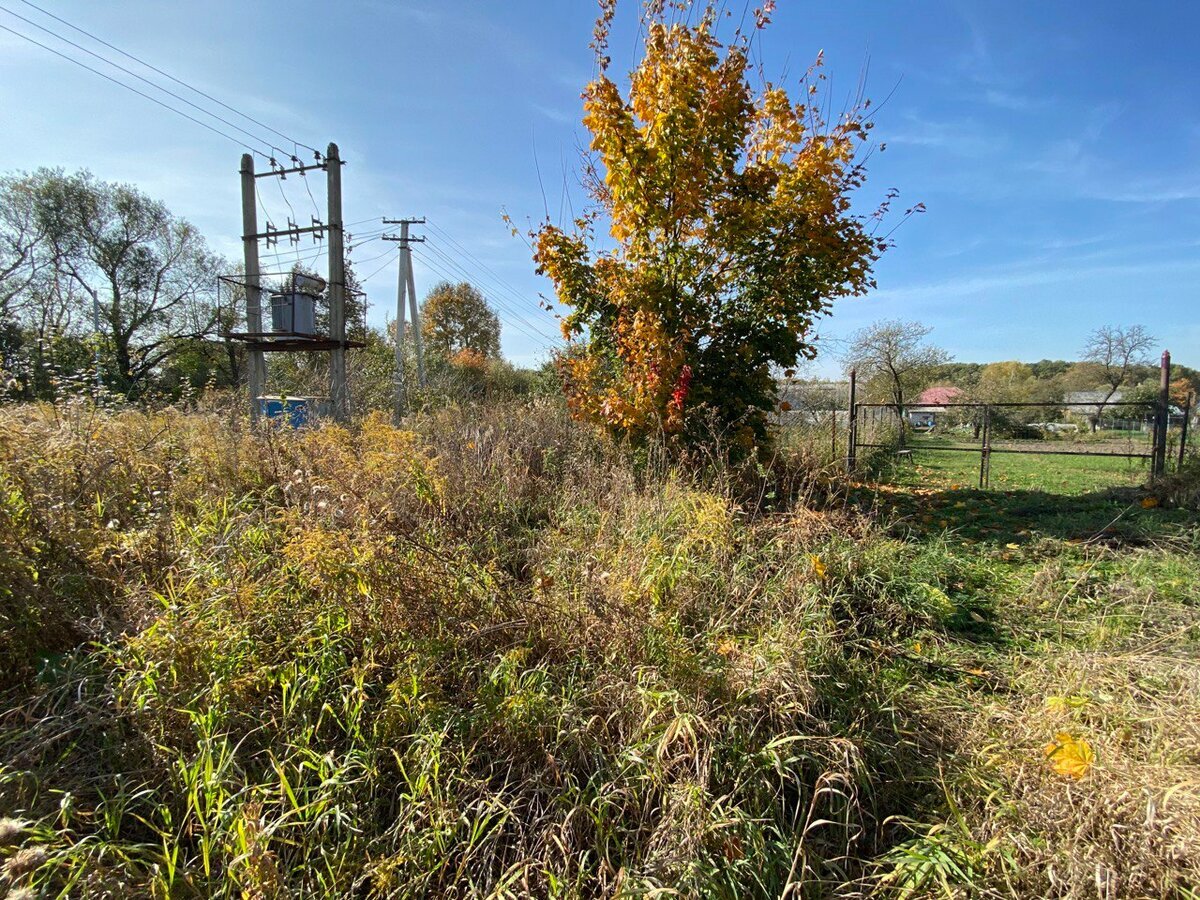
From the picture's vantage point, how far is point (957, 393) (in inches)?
1001

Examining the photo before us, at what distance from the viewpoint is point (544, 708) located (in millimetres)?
1922

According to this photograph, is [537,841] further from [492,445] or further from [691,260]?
[691,260]

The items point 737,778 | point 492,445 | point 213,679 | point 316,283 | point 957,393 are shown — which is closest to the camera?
point 737,778

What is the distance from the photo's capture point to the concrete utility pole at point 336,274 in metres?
9.76

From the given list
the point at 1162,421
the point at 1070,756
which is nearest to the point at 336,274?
the point at 1070,756

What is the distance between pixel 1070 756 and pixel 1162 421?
7.33 meters

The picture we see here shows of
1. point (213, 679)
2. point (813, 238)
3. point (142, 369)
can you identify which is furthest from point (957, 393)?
point (142, 369)

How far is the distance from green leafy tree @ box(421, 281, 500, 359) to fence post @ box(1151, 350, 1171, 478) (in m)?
27.1

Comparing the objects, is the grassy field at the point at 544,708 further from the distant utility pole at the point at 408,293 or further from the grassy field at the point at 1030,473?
the distant utility pole at the point at 408,293

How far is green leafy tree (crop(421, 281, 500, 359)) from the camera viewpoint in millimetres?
30078

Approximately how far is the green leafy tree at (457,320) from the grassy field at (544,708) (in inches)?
1106

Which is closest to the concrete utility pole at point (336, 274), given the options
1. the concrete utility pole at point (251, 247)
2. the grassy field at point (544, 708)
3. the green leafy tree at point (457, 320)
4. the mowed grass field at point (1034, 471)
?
the concrete utility pole at point (251, 247)

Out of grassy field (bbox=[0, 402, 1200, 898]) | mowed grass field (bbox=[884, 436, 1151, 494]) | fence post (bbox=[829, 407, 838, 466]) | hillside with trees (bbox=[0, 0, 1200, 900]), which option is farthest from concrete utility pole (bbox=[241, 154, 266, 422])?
mowed grass field (bbox=[884, 436, 1151, 494])

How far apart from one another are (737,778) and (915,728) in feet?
2.97
